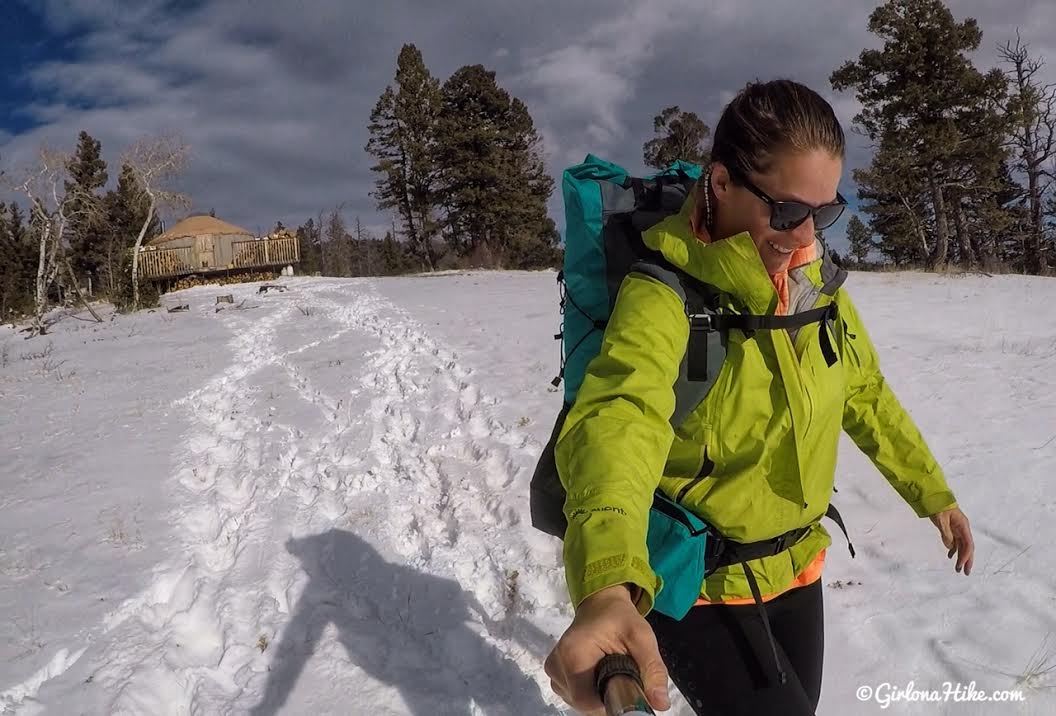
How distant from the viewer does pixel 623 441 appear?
1290 millimetres

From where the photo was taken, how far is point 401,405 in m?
6.95

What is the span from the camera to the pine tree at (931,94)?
21062mm

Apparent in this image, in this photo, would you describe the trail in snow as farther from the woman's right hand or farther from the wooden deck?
the wooden deck

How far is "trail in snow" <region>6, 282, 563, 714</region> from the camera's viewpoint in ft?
9.29

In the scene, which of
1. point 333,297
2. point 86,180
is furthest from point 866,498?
point 86,180

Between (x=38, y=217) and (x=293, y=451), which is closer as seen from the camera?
(x=293, y=451)

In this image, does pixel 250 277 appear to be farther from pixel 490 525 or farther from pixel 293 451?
Answer: pixel 490 525

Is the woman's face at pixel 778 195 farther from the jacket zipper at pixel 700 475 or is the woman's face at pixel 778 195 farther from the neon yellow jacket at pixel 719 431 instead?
the jacket zipper at pixel 700 475

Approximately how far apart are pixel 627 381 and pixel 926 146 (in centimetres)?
2528

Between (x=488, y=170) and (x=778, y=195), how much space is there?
106ft

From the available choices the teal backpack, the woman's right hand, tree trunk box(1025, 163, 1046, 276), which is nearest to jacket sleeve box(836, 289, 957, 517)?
the teal backpack

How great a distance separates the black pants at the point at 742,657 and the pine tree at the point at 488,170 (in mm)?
29956

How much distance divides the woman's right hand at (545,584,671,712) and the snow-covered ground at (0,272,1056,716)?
2.03 m

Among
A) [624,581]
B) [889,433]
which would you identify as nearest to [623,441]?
[624,581]
